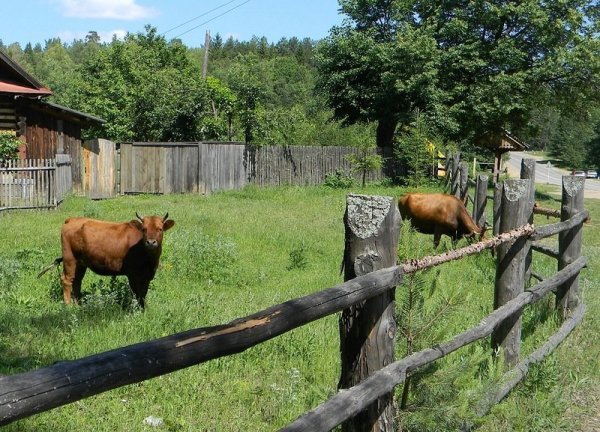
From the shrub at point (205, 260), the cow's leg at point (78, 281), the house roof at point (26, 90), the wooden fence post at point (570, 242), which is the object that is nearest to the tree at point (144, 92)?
the house roof at point (26, 90)

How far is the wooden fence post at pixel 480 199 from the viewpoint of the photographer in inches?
509

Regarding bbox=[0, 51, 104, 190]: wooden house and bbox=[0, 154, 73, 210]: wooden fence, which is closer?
bbox=[0, 154, 73, 210]: wooden fence

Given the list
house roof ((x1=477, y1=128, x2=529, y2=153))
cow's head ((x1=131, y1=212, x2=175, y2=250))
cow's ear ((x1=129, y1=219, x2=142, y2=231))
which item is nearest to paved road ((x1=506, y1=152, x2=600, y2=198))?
house roof ((x1=477, y1=128, x2=529, y2=153))

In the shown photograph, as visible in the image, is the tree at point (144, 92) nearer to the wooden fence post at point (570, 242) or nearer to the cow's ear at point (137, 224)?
the cow's ear at point (137, 224)

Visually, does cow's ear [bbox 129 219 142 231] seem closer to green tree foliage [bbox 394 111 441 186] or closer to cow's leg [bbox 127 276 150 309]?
cow's leg [bbox 127 276 150 309]

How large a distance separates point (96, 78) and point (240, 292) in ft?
153

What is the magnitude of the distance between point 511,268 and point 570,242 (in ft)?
6.47

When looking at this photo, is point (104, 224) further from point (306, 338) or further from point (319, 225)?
point (319, 225)

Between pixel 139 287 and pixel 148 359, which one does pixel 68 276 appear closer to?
pixel 139 287

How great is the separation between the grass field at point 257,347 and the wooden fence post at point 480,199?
1.99m

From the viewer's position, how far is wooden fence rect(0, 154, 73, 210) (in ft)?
54.5

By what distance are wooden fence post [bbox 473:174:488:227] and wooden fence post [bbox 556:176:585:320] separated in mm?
6053

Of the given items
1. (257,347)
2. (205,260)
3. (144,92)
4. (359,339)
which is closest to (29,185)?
(205,260)

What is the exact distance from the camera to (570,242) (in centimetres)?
682
